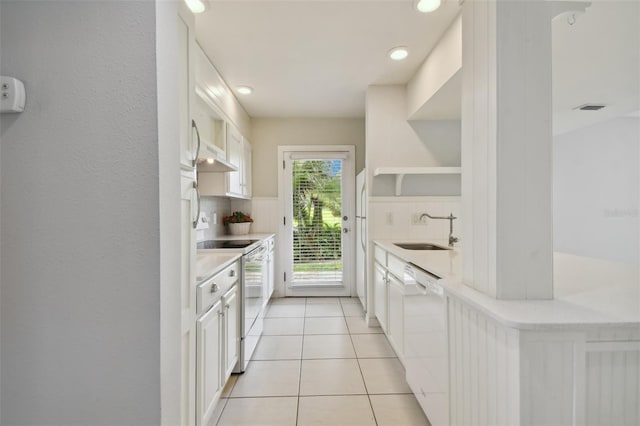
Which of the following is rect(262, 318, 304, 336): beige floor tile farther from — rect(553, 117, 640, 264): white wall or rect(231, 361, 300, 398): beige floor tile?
rect(553, 117, 640, 264): white wall

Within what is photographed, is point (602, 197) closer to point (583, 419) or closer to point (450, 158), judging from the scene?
point (450, 158)

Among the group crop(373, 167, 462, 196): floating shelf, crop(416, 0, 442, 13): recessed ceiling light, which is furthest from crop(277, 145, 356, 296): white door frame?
crop(416, 0, 442, 13): recessed ceiling light

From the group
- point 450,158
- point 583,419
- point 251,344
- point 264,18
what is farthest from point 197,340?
point 450,158

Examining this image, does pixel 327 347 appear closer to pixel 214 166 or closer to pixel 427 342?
pixel 427 342

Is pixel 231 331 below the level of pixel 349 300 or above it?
above

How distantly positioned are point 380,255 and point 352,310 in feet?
3.78

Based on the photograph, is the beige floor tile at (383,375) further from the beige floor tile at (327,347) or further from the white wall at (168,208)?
the white wall at (168,208)

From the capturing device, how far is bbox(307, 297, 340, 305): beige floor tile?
388cm

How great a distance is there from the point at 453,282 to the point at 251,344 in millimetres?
1802

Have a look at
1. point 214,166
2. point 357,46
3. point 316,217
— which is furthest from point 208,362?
point 316,217

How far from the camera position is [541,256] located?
1000 mm

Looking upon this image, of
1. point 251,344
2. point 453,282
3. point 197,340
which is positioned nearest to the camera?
point 453,282

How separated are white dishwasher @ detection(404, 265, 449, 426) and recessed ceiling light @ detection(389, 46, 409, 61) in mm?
1700

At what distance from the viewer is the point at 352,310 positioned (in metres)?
3.59
